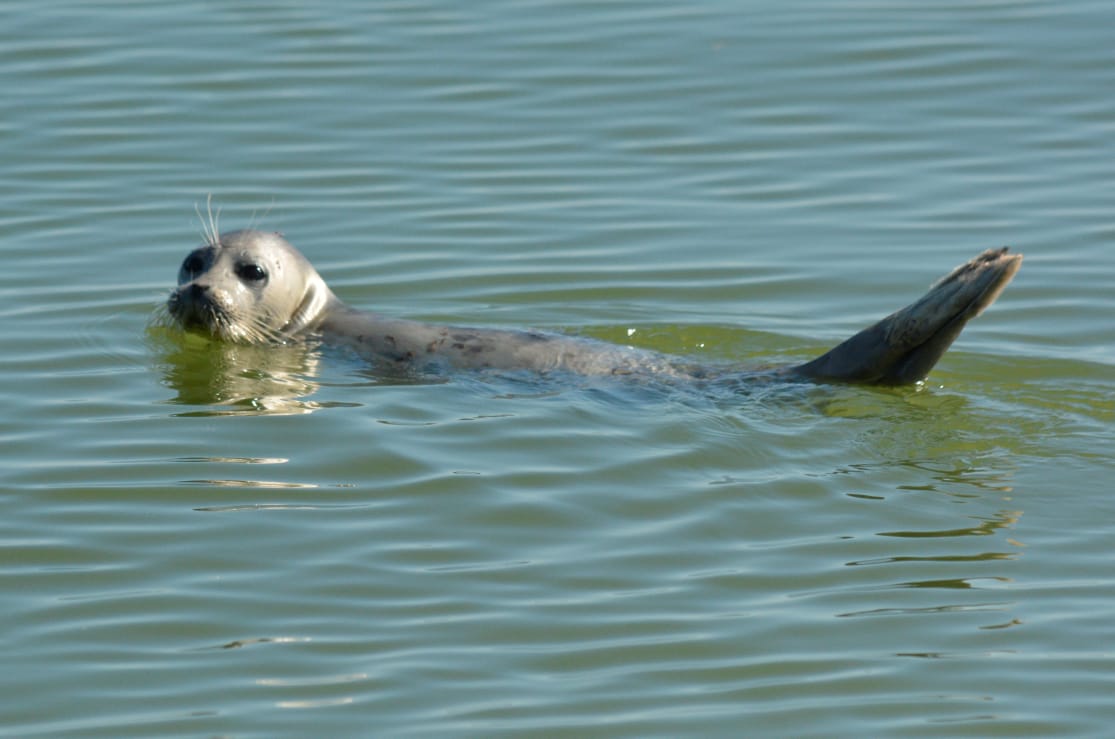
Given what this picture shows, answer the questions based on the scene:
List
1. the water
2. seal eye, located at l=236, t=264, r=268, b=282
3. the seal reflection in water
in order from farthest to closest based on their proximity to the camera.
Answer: seal eye, located at l=236, t=264, r=268, b=282 → the seal reflection in water → the water

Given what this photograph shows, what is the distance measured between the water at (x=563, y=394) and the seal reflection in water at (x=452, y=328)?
0.18 m

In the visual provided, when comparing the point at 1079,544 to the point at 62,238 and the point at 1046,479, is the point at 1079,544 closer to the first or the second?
the point at 1046,479

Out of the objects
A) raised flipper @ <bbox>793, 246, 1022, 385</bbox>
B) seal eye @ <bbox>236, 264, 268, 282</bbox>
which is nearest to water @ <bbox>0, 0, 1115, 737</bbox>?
raised flipper @ <bbox>793, 246, 1022, 385</bbox>

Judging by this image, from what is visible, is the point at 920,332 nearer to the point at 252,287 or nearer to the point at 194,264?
the point at 252,287

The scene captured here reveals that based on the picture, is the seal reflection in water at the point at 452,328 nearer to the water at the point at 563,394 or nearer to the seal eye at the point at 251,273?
the seal eye at the point at 251,273

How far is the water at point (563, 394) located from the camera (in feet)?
19.4

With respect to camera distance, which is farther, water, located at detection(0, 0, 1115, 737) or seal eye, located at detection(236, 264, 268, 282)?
seal eye, located at detection(236, 264, 268, 282)

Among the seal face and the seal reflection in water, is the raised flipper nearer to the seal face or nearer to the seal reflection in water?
the seal reflection in water

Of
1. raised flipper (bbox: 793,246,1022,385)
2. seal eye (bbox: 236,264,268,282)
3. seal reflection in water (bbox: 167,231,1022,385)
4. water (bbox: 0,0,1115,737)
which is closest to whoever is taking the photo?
water (bbox: 0,0,1115,737)

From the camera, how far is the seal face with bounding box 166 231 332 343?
31.9ft

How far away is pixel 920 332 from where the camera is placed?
315 inches

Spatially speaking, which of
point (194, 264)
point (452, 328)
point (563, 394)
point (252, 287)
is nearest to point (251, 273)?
point (252, 287)

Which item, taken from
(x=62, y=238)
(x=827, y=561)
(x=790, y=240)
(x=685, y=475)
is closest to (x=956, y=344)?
(x=790, y=240)

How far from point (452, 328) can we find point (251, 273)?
127 cm
